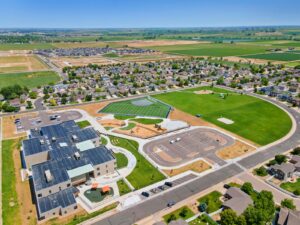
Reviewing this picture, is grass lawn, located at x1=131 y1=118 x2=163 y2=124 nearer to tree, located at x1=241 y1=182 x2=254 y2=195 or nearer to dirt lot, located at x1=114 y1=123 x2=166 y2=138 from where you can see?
dirt lot, located at x1=114 y1=123 x2=166 y2=138

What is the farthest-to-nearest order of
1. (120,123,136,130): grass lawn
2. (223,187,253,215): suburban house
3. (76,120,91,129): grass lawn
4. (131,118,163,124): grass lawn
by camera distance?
(131,118,163,124): grass lawn < (76,120,91,129): grass lawn < (120,123,136,130): grass lawn < (223,187,253,215): suburban house

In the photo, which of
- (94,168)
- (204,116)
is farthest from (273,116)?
(94,168)

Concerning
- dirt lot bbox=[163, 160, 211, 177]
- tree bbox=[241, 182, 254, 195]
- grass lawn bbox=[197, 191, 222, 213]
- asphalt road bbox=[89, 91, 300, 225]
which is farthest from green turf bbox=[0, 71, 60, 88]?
tree bbox=[241, 182, 254, 195]

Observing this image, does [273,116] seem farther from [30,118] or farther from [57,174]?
[30,118]

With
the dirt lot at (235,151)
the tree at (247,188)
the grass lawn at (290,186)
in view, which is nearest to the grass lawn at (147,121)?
the dirt lot at (235,151)

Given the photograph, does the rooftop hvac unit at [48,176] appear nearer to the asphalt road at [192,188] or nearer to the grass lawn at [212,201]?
the asphalt road at [192,188]
